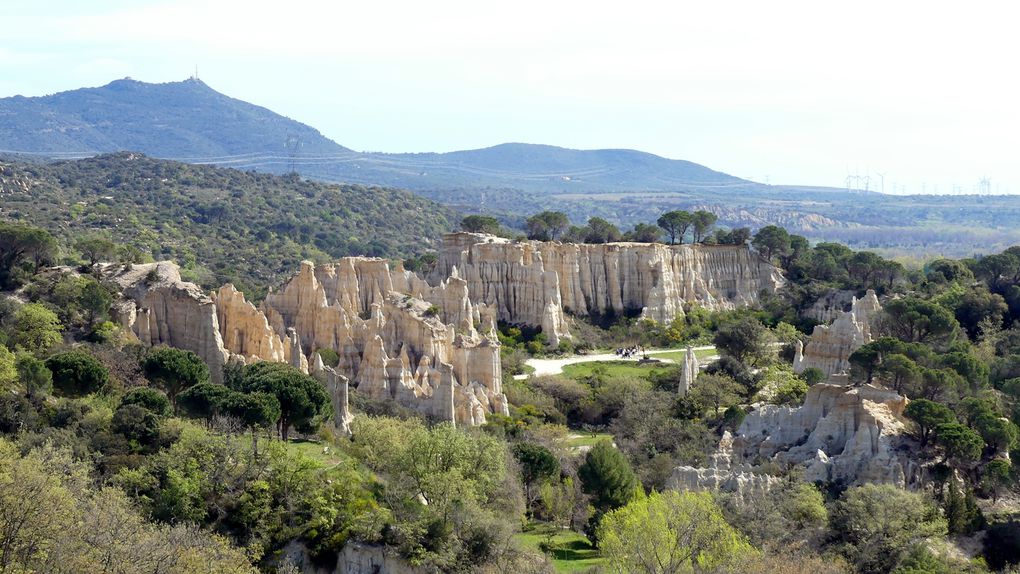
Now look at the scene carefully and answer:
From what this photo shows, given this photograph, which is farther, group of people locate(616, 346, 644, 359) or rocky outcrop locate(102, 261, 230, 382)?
group of people locate(616, 346, 644, 359)

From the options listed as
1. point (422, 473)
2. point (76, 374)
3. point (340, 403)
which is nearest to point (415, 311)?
point (340, 403)

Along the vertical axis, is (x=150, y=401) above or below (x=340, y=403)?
above

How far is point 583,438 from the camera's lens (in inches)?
2104

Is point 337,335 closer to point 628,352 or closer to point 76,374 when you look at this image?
point 76,374

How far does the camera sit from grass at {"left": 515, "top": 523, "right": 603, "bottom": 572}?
1357 inches

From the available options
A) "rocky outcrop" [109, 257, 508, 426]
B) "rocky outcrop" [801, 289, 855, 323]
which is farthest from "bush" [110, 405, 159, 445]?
"rocky outcrop" [801, 289, 855, 323]

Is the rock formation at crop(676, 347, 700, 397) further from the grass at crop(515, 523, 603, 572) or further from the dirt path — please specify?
the grass at crop(515, 523, 603, 572)

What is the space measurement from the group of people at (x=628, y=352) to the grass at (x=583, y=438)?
1576cm

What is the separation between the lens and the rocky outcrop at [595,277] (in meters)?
74.7

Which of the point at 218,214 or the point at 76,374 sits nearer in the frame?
the point at 76,374

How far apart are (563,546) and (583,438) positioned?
55.4 ft

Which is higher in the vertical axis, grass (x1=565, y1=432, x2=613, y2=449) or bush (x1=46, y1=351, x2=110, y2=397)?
bush (x1=46, y1=351, x2=110, y2=397)

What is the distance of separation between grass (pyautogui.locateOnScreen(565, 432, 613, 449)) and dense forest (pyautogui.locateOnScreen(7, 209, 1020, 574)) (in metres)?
0.19

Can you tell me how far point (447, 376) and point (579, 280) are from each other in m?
29.7
